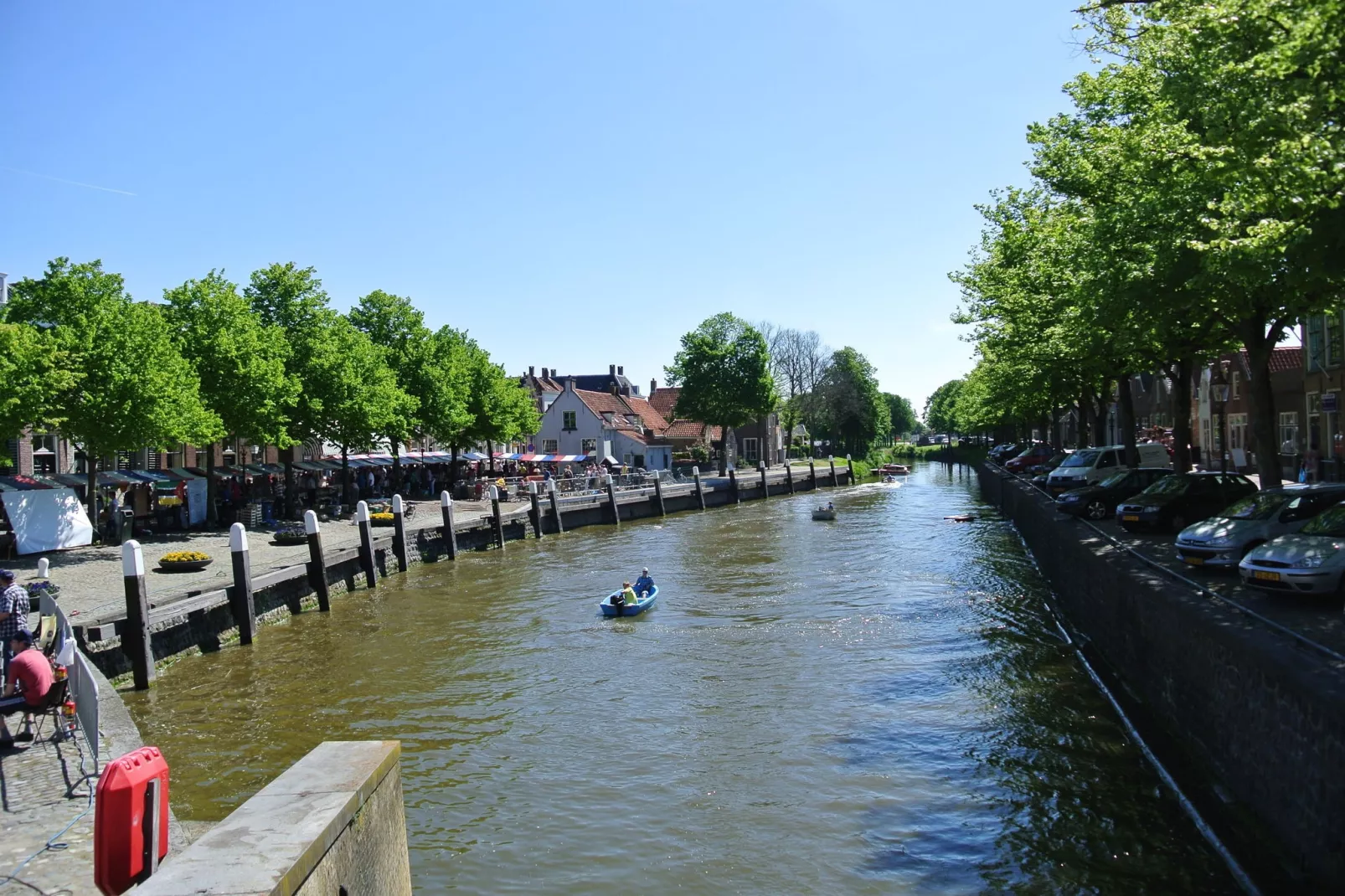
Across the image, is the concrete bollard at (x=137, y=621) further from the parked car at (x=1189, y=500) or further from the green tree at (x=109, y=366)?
the parked car at (x=1189, y=500)

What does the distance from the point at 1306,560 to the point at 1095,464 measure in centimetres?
2068

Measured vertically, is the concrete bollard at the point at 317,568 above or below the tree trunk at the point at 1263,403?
below

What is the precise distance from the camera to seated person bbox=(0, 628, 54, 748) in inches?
405

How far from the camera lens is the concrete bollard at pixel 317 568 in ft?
82.2

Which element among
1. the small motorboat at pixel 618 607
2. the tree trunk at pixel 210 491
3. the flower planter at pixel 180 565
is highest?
the tree trunk at pixel 210 491

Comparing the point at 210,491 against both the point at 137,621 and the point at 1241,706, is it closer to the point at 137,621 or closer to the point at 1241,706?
the point at 137,621

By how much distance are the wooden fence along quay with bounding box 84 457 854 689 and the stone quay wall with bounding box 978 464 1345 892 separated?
632 inches

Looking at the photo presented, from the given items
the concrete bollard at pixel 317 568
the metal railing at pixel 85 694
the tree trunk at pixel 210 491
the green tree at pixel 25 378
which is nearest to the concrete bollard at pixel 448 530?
the tree trunk at pixel 210 491

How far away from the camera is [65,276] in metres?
28.6

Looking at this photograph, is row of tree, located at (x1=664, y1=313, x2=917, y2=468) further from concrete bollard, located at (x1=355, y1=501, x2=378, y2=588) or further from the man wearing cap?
the man wearing cap

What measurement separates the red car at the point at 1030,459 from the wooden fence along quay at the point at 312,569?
1685cm

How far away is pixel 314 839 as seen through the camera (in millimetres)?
4473

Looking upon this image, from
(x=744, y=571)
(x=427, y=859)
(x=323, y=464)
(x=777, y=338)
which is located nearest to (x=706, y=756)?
(x=427, y=859)

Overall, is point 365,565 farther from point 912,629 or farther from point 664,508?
point 664,508
